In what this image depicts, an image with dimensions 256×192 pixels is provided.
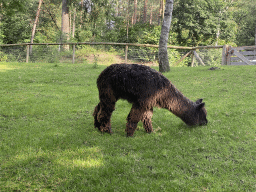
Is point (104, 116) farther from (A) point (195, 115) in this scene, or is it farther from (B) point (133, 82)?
(A) point (195, 115)

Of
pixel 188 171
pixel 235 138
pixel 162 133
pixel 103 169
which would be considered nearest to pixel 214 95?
pixel 235 138

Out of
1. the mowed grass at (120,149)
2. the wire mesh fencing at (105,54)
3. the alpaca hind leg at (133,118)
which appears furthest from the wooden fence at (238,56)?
the alpaca hind leg at (133,118)

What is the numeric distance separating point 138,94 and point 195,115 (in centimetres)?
174

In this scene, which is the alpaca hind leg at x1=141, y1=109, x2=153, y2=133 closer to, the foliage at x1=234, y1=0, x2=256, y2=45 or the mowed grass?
the mowed grass

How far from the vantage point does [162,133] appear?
4.76m

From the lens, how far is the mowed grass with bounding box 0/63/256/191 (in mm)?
2939

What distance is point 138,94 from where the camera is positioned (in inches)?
160

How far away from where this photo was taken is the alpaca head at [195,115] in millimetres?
4711

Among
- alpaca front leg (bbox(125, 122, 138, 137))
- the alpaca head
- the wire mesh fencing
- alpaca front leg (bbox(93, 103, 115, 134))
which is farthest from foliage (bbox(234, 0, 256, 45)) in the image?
alpaca front leg (bbox(93, 103, 115, 134))

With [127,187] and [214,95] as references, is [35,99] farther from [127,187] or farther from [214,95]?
[214,95]

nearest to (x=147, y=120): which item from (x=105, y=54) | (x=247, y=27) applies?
(x=105, y=54)

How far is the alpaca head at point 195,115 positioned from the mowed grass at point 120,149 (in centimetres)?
20

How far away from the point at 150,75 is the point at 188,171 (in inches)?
80.8

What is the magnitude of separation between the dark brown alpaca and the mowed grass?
1.40 feet
